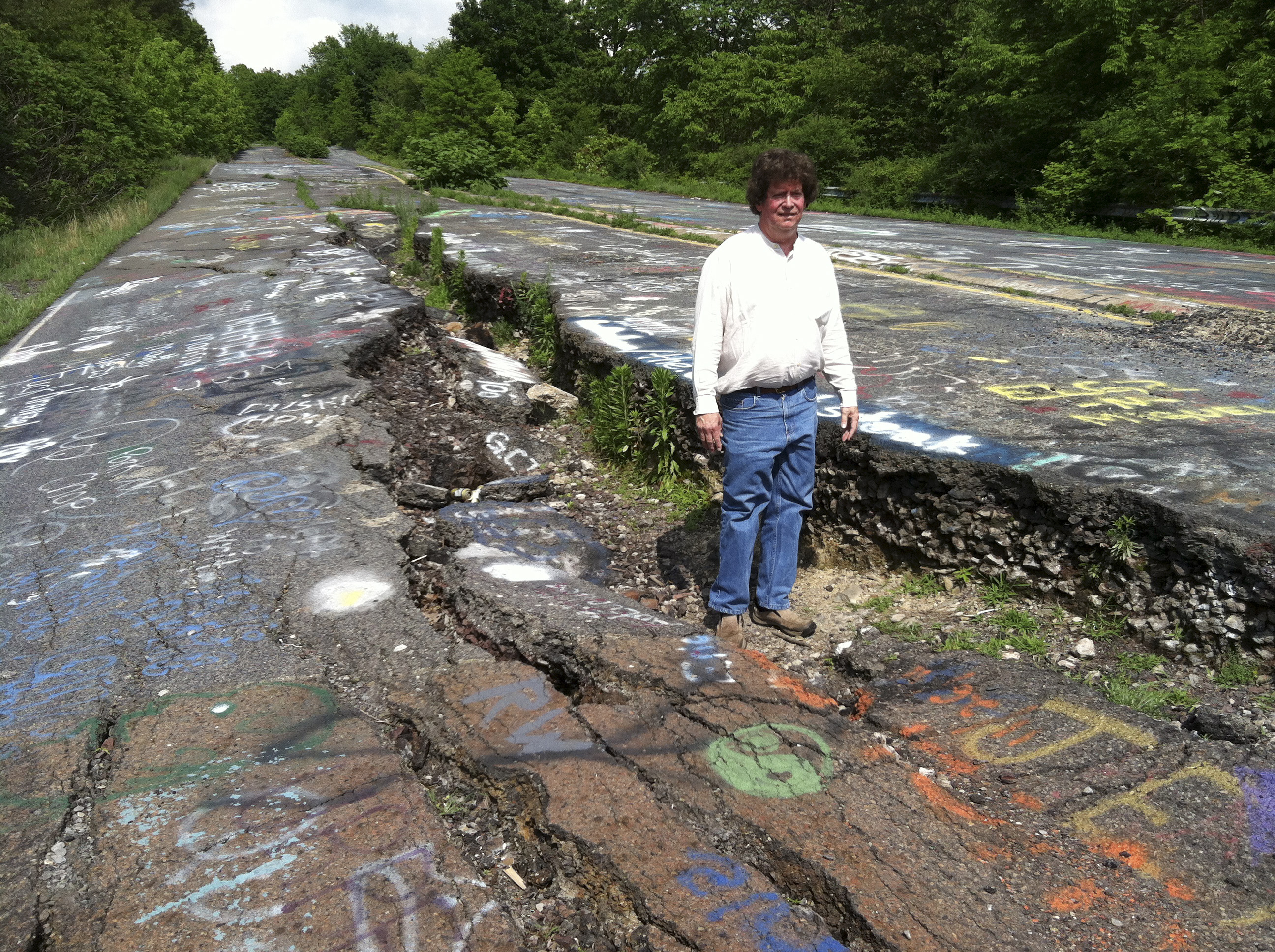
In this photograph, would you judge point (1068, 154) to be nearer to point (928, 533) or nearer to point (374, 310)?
point (374, 310)

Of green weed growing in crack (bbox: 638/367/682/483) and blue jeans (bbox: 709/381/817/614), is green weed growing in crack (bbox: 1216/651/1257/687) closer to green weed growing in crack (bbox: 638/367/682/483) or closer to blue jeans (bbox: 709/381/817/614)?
blue jeans (bbox: 709/381/817/614)

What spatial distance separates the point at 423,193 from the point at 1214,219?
50.5 feet

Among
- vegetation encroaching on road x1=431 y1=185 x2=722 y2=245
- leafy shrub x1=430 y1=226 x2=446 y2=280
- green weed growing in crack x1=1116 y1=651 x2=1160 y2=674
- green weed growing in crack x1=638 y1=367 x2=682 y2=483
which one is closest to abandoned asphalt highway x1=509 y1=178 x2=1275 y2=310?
vegetation encroaching on road x1=431 y1=185 x2=722 y2=245

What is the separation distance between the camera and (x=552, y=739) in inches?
108

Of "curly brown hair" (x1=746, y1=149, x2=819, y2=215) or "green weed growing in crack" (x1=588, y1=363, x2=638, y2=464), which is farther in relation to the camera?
"green weed growing in crack" (x1=588, y1=363, x2=638, y2=464)

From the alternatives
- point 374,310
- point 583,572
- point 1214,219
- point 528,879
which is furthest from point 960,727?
point 1214,219

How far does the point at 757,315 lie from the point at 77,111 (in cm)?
2264

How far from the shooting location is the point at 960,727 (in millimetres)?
2885

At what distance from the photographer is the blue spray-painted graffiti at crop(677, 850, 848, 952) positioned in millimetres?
2002

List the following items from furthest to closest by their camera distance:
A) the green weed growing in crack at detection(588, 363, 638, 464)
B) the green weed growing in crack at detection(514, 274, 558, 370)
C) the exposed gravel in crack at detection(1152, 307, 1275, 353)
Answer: the green weed growing in crack at detection(514, 274, 558, 370)
the exposed gravel in crack at detection(1152, 307, 1275, 353)
the green weed growing in crack at detection(588, 363, 638, 464)

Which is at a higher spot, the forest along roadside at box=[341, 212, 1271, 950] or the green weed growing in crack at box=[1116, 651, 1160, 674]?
the green weed growing in crack at box=[1116, 651, 1160, 674]

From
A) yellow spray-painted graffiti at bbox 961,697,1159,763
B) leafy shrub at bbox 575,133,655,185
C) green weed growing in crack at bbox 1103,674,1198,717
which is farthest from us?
leafy shrub at bbox 575,133,655,185

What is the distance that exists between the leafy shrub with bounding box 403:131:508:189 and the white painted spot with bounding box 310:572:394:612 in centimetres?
1866

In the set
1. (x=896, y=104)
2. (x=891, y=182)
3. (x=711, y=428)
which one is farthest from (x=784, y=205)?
(x=896, y=104)
